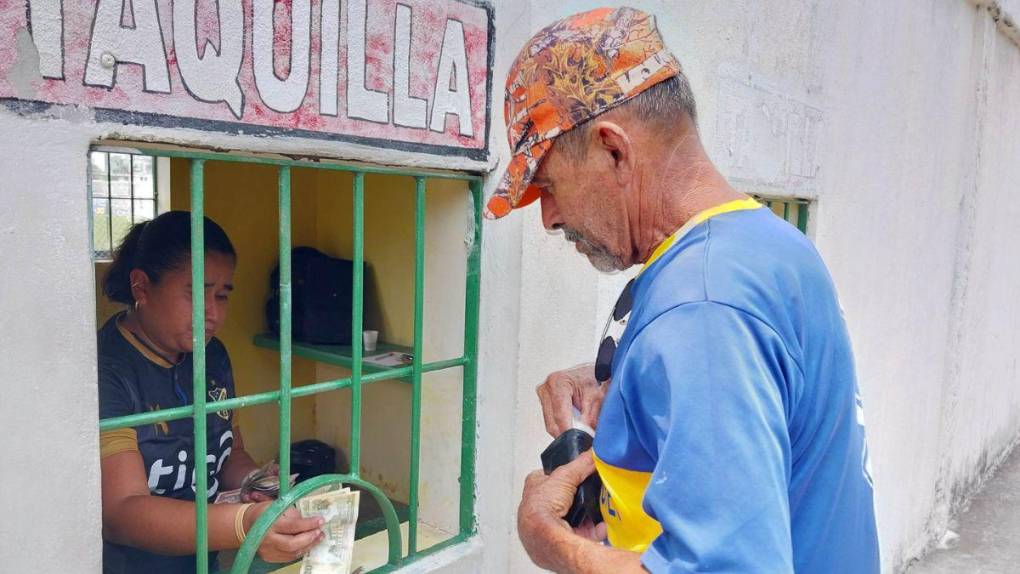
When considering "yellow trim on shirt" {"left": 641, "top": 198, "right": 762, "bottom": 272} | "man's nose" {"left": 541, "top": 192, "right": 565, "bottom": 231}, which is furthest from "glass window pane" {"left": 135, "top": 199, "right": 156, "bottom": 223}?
"yellow trim on shirt" {"left": 641, "top": 198, "right": 762, "bottom": 272}

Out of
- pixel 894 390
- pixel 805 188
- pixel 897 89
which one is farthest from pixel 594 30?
pixel 894 390

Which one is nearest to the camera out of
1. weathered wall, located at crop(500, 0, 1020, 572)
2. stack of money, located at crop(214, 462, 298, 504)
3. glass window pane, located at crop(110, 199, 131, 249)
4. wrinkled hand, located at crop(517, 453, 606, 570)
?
wrinkled hand, located at crop(517, 453, 606, 570)

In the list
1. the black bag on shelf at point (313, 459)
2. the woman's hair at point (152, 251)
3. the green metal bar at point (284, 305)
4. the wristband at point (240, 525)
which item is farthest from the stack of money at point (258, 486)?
the black bag on shelf at point (313, 459)

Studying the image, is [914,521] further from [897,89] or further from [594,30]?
[594,30]

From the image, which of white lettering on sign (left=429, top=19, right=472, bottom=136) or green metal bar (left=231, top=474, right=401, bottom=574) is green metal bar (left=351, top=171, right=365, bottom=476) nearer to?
green metal bar (left=231, top=474, right=401, bottom=574)

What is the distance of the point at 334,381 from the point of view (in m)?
1.85

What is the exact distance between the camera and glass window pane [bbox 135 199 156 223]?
157 inches

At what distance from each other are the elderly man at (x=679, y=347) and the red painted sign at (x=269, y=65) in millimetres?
478

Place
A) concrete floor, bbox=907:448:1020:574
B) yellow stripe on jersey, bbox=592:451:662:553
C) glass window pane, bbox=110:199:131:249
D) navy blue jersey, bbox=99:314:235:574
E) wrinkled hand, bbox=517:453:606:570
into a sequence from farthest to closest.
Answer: concrete floor, bbox=907:448:1020:574 < glass window pane, bbox=110:199:131:249 < navy blue jersey, bbox=99:314:235:574 < wrinkled hand, bbox=517:453:606:570 < yellow stripe on jersey, bbox=592:451:662:553

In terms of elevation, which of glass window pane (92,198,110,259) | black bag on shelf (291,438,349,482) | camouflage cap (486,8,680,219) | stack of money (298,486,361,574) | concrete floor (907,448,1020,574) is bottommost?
concrete floor (907,448,1020,574)

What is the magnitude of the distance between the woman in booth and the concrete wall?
444 mm

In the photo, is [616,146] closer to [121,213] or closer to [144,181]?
[144,181]

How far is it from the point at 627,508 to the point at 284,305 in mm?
964

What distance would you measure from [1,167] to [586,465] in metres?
1.14
